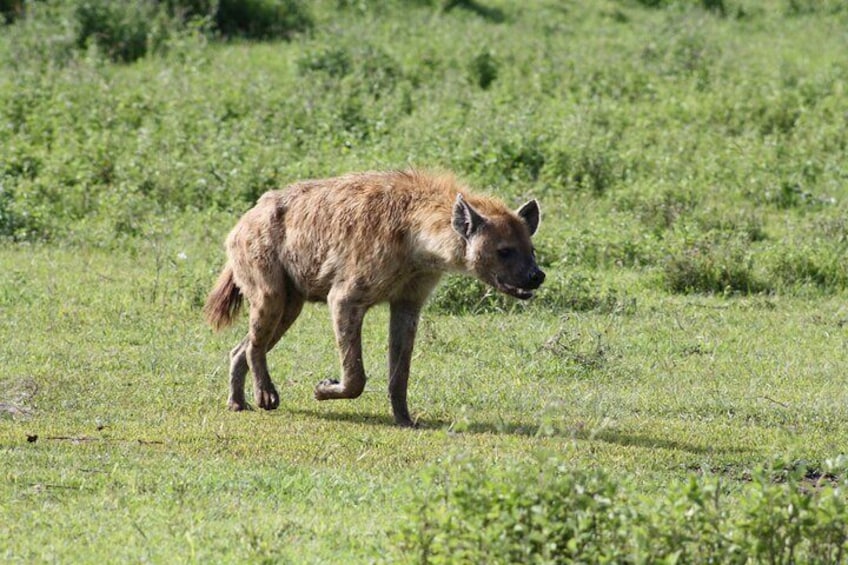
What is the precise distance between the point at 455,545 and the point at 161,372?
456 cm

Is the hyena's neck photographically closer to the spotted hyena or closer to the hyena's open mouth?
the spotted hyena

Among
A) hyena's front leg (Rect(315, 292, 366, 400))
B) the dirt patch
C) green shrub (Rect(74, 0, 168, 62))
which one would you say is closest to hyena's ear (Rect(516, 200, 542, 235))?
hyena's front leg (Rect(315, 292, 366, 400))

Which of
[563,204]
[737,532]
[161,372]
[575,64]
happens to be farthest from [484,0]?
[737,532]

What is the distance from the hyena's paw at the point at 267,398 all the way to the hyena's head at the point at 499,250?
4.56 ft

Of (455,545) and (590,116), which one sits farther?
(590,116)

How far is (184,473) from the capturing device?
23.3 feet

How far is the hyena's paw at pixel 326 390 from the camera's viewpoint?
8.52 metres

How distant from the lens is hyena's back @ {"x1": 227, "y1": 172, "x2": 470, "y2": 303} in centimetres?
843

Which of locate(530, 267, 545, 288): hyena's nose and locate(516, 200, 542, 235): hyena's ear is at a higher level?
locate(516, 200, 542, 235): hyena's ear

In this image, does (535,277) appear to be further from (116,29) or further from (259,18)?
(259,18)

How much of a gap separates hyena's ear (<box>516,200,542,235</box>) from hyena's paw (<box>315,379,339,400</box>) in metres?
1.39

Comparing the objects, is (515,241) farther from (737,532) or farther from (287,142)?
(287,142)

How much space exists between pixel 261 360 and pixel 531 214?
1752 mm

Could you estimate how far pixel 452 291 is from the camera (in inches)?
442
